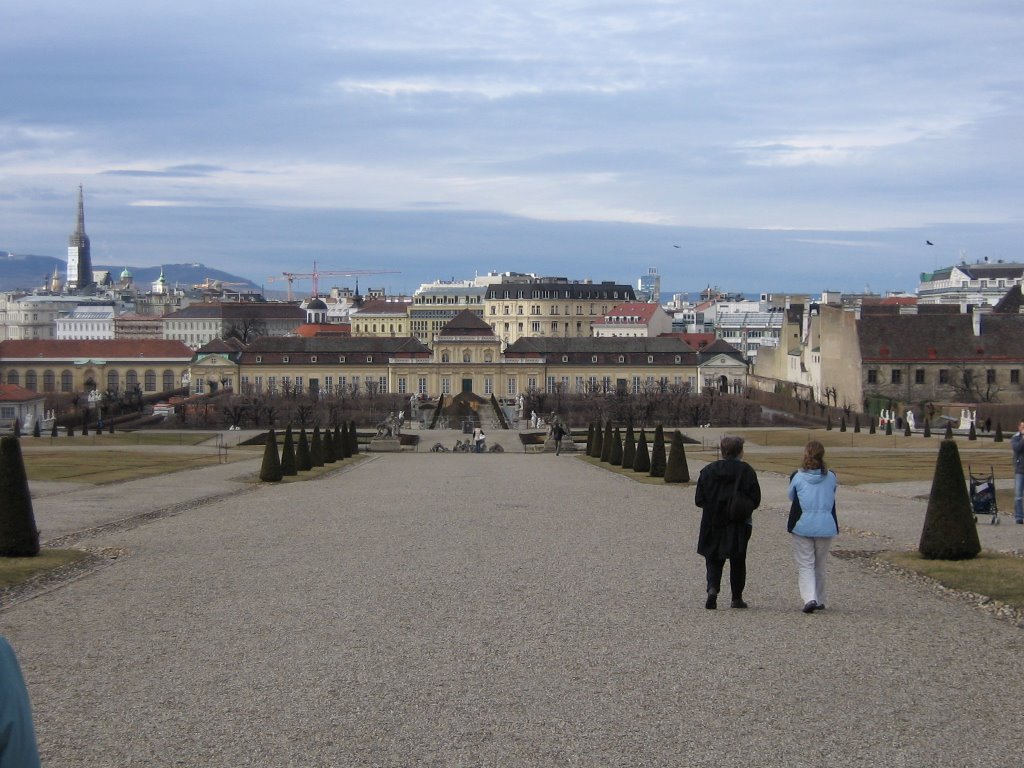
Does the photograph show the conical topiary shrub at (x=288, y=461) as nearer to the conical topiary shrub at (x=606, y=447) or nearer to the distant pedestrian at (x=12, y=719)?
the conical topiary shrub at (x=606, y=447)

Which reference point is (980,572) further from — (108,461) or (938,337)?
(938,337)

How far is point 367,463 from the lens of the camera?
139 ft

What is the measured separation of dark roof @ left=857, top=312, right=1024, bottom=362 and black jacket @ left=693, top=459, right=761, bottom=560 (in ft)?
199

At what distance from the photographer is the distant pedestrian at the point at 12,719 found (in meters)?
3.94

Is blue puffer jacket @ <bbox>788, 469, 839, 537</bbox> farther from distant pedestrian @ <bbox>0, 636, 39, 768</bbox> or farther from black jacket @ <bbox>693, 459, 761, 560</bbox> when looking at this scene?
distant pedestrian @ <bbox>0, 636, 39, 768</bbox>

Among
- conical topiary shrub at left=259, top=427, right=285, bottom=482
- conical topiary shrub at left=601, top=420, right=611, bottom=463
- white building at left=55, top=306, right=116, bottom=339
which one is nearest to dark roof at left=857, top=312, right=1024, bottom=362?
conical topiary shrub at left=601, top=420, right=611, bottom=463

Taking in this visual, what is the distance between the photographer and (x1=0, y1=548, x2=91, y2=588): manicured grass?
1394cm

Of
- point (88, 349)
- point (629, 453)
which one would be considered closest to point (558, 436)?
point (629, 453)

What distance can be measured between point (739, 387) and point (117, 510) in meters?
75.9

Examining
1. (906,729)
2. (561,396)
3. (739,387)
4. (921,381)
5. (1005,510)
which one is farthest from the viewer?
(739,387)

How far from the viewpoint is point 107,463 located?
3681 cm

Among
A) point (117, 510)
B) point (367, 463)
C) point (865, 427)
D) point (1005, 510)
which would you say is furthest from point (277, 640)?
point (865, 427)

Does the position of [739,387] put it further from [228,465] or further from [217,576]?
[217,576]

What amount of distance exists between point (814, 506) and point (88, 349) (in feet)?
319
